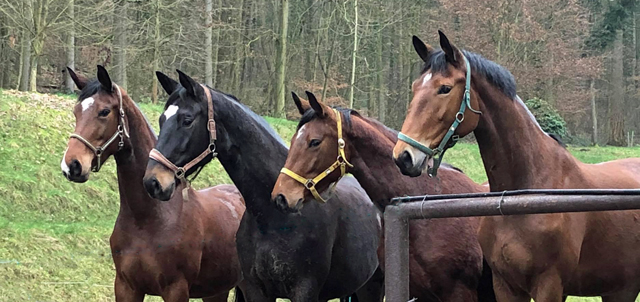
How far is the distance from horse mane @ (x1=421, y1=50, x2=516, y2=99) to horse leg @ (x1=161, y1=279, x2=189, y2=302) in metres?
2.59

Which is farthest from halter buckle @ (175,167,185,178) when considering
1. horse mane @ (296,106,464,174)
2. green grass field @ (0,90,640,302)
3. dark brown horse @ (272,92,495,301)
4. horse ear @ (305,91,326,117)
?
green grass field @ (0,90,640,302)

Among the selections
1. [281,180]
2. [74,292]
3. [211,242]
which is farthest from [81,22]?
[281,180]

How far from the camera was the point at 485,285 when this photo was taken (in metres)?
5.08

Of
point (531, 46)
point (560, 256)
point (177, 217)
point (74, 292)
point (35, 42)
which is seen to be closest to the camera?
point (560, 256)

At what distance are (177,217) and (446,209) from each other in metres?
3.33

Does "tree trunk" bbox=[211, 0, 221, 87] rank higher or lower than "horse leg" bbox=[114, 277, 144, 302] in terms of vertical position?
higher

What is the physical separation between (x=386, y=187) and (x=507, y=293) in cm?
112

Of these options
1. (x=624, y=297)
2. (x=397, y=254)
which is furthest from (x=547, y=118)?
(x=397, y=254)

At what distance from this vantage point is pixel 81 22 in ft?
58.6

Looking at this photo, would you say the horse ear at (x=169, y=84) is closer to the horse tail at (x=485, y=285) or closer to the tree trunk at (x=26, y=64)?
the horse tail at (x=485, y=285)

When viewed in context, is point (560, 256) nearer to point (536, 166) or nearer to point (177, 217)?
point (536, 166)

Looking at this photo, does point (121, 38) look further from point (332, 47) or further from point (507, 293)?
point (507, 293)

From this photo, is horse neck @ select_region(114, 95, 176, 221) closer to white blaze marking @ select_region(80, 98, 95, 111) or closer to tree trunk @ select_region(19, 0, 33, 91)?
white blaze marking @ select_region(80, 98, 95, 111)

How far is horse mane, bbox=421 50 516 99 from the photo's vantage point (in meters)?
4.12
